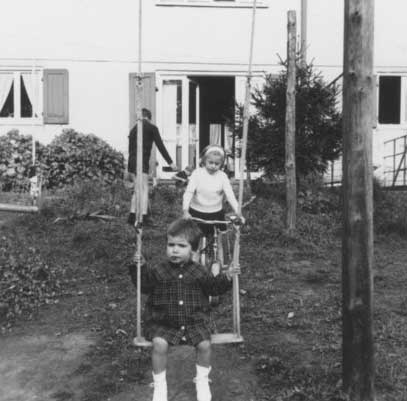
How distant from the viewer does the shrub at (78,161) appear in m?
13.4

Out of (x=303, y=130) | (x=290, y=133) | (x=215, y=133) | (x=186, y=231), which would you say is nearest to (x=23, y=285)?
(x=186, y=231)

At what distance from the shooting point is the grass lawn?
15.7 feet

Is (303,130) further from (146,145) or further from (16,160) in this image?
(16,160)

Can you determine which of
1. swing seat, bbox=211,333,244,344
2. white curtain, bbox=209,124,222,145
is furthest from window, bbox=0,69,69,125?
swing seat, bbox=211,333,244,344

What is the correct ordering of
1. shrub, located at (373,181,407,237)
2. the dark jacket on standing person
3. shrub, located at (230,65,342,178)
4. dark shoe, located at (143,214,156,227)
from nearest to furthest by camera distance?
the dark jacket on standing person → dark shoe, located at (143,214,156,227) → shrub, located at (373,181,407,237) → shrub, located at (230,65,342,178)

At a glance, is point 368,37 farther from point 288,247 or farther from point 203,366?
point 288,247

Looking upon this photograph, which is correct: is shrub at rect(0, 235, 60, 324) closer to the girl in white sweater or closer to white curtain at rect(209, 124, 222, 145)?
the girl in white sweater

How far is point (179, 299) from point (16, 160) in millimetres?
10076

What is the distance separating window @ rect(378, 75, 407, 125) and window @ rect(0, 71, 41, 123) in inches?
280

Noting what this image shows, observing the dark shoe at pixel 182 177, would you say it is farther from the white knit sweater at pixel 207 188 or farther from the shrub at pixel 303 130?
the shrub at pixel 303 130

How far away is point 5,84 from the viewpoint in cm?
1465

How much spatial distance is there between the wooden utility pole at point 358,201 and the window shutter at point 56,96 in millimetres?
11028

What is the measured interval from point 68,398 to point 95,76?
428 inches

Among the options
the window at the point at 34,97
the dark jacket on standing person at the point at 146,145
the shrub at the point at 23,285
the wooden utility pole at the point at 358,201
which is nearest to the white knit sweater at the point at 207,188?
the shrub at the point at 23,285
